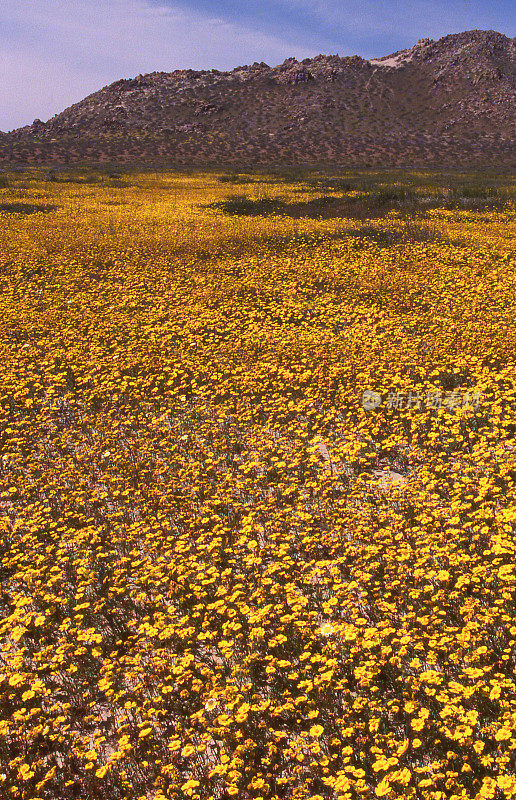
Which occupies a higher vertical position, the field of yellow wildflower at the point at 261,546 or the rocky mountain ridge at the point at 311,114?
the rocky mountain ridge at the point at 311,114

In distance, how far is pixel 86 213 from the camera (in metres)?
30.6

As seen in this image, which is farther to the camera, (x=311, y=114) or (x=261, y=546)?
(x=311, y=114)

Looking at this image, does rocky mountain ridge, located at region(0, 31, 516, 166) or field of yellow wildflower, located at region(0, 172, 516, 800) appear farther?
rocky mountain ridge, located at region(0, 31, 516, 166)

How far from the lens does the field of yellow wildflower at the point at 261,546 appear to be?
429 cm

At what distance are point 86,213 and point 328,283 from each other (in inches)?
785

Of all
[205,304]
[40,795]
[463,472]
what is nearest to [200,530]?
[40,795]

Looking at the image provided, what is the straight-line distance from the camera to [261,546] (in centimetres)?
668

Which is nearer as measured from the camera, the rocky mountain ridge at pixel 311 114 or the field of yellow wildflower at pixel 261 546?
the field of yellow wildflower at pixel 261 546

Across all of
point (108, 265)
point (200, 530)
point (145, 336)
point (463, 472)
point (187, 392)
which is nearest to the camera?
point (200, 530)

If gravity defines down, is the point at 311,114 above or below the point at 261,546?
above

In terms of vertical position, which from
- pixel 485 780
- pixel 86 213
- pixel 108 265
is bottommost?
pixel 485 780

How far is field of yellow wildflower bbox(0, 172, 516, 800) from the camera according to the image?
169 inches

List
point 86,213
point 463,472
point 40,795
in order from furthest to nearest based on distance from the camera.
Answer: point 86,213 → point 463,472 → point 40,795

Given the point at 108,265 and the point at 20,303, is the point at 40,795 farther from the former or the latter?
the point at 108,265
